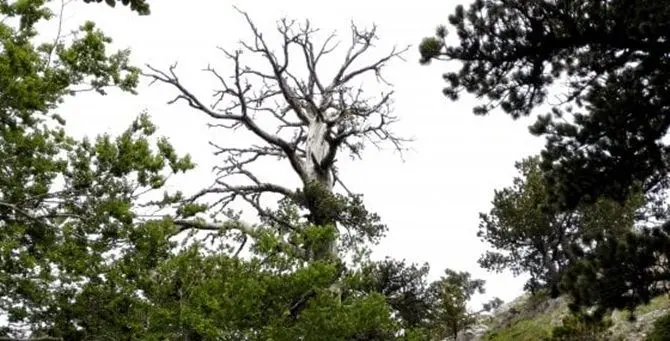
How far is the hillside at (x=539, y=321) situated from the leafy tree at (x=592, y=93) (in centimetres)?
373

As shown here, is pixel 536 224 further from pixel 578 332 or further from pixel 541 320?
pixel 578 332

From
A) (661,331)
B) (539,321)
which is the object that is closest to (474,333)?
(539,321)

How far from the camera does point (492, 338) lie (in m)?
20.4

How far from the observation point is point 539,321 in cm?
1909

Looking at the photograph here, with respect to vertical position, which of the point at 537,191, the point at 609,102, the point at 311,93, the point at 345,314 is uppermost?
the point at 311,93

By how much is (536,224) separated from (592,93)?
1609 centimetres

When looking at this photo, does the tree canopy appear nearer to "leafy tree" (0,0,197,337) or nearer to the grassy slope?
"leafy tree" (0,0,197,337)

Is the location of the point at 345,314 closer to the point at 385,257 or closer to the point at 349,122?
the point at 385,257

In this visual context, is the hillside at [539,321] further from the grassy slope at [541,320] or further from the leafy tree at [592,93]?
the leafy tree at [592,93]

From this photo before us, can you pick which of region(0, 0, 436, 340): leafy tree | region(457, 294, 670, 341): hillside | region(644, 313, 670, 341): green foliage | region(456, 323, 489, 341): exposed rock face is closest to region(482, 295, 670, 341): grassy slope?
region(457, 294, 670, 341): hillside

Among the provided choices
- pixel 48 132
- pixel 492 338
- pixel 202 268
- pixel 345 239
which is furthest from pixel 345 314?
pixel 492 338

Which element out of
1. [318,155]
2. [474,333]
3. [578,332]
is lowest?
[578,332]

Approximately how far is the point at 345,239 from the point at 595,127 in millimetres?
8647

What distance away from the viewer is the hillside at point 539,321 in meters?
13.2
